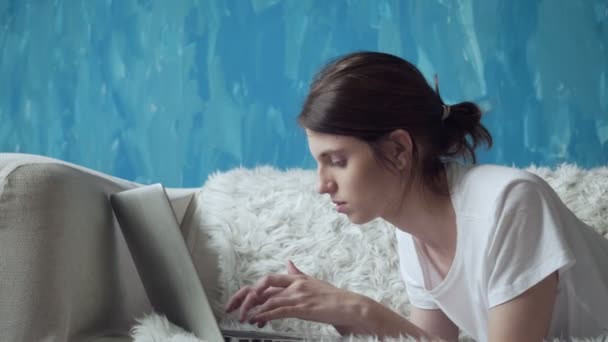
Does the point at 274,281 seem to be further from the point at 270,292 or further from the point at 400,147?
the point at 400,147

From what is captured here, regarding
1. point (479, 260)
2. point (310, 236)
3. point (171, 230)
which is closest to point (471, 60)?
point (310, 236)

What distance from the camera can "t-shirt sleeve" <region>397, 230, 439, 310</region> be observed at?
1.14 m

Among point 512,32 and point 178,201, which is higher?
point 512,32

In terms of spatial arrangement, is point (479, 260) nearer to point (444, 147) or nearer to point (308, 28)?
point (444, 147)

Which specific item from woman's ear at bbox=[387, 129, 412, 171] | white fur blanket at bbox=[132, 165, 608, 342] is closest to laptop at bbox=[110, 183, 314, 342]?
white fur blanket at bbox=[132, 165, 608, 342]

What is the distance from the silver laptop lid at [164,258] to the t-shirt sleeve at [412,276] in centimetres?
38

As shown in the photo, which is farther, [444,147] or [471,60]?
[471,60]

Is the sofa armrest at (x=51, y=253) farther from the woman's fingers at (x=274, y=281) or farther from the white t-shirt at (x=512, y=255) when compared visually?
the white t-shirt at (x=512, y=255)

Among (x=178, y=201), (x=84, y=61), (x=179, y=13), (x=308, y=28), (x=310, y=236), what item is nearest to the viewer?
(x=310, y=236)

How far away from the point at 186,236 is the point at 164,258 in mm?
454

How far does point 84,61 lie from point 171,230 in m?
1.53

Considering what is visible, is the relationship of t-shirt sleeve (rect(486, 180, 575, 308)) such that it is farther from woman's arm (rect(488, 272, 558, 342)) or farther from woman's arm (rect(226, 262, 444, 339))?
woman's arm (rect(226, 262, 444, 339))

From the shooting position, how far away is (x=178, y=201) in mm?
1506

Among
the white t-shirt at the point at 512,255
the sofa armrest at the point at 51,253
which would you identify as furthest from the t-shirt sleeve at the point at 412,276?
the sofa armrest at the point at 51,253
